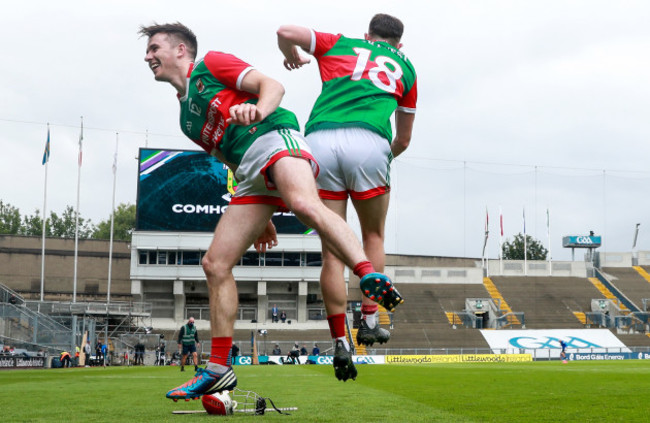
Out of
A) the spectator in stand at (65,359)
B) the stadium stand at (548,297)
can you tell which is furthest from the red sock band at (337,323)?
the stadium stand at (548,297)

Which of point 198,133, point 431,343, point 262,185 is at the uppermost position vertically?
point 198,133

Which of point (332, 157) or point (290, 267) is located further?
point (290, 267)

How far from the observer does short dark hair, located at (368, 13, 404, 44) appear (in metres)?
5.07

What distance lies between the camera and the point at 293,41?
4.86 m

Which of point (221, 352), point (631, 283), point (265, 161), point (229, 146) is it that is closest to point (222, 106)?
point (229, 146)

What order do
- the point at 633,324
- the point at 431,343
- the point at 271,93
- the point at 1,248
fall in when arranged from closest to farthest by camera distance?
1. the point at 271,93
2. the point at 431,343
3. the point at 633,324
4. the point at 1,248

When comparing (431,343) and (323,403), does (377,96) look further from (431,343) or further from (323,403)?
(431,343)

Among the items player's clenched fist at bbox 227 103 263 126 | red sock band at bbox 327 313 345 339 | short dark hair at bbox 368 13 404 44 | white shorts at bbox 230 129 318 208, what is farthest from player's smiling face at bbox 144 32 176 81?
red sock band at bbox 327 313 345 339

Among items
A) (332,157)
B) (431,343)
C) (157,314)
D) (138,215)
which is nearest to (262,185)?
(332,157)

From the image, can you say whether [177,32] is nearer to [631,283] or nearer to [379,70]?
[379,70]

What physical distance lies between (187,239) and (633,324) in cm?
3207

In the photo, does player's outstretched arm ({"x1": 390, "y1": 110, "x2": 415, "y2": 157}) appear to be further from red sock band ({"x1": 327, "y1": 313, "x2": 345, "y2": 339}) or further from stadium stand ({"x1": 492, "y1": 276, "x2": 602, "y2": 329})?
stadium stand ({"x1": 492, "y1": 276, "x2": 602, "y2": 329})

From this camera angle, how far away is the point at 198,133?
4.80 m

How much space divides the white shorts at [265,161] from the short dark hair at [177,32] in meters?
0.98
